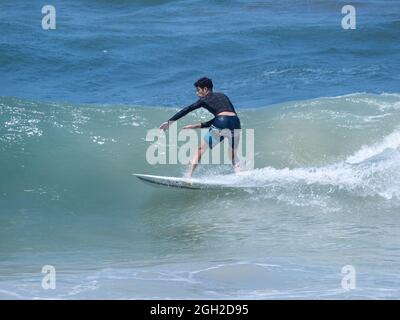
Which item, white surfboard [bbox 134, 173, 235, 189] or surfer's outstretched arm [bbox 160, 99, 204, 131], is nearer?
surfer's outstretched arm [bbox 160, 99, 204, 131]

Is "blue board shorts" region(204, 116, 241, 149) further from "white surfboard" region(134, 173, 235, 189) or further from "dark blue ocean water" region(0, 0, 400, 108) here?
"dark blue ocean water" region(0, 0, 400, 108)

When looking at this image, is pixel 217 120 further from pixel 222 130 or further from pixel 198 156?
pixel 198 156

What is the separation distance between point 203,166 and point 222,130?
4.52ft

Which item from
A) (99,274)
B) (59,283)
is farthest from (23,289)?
(99,274)

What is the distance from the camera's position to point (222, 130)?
1060 centimetres

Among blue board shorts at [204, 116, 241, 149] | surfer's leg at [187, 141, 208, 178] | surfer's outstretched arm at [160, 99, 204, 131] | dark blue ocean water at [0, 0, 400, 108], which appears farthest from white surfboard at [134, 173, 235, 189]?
dark blue ocean water at [0, 0, 400, 108]

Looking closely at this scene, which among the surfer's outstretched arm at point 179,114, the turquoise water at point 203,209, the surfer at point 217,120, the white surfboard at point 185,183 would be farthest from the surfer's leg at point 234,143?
the surfer's outstretched arm at point 179,114

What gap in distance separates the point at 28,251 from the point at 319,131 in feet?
20.7

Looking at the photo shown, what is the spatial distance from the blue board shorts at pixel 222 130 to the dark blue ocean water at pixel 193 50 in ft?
19.4

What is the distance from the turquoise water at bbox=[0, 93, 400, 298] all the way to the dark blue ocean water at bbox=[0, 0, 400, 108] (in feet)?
9.09

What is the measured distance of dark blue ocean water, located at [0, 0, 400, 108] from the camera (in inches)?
709

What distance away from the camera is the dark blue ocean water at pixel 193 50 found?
709 inches

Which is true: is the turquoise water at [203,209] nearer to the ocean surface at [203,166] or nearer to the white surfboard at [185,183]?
the ocean surface at [203,166]
